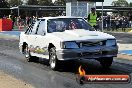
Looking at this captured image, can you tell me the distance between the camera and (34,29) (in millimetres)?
13305

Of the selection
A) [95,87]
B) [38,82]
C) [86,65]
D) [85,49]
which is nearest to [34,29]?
[86,65]

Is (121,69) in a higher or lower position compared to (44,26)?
lower

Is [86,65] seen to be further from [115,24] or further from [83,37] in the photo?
[115,24]

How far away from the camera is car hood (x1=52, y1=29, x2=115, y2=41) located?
10.9m

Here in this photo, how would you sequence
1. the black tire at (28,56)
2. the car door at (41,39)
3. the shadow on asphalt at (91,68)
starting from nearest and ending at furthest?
1. the shadow on asphalt at (91,68)
2. the car door at (41,39)
3. the black tire at (28,56)

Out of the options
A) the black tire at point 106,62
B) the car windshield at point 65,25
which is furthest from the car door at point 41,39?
the black tire at point 106,62

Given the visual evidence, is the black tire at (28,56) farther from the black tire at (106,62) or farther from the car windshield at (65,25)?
the black tire at (106,62)

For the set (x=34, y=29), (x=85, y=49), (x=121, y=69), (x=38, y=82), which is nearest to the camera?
(x=38, y=82)

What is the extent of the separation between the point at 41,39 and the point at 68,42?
5.72 ft

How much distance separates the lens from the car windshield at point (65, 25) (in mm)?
12117

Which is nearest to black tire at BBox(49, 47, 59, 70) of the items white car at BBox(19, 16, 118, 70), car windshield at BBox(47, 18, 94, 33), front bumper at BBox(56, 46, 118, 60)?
white car at BBox(19, 16, 118, 70)

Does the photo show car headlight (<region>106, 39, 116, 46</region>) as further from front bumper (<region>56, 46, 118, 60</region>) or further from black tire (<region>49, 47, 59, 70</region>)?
black tire (<region>49, 47, 59, 70</region>)

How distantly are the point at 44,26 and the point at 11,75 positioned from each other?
92.9 inches

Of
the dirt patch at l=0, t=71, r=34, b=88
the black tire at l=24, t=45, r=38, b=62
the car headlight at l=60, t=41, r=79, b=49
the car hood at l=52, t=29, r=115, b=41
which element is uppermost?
the car hood at l=52, t=29, r=115, b=41
